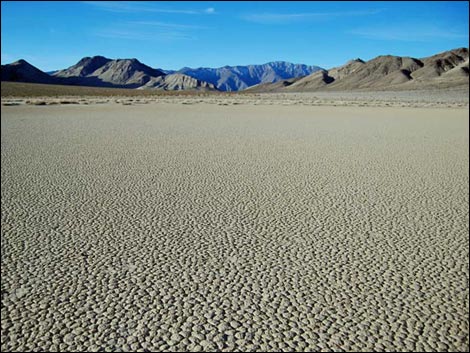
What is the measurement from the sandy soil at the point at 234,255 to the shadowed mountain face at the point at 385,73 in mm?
110006

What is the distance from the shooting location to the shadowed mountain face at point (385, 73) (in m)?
124

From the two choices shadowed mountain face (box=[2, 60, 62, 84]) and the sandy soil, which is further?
shadowed mountain face (box=[2, 60, 62, 84])

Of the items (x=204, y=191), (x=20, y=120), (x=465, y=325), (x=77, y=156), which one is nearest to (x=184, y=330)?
(x=465, y=325)

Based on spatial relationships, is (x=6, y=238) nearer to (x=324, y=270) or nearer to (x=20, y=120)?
(x=324, y=270)

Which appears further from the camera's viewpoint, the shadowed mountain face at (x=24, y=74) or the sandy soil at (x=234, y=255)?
the shadowed mountain face at (x=24, y=74)

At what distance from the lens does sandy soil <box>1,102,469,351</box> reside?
9.91 ft

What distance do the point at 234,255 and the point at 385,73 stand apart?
147224 mm

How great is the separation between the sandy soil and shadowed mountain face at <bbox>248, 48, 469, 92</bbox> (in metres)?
110

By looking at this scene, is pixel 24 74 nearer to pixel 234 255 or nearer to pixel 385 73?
pixel 385 73

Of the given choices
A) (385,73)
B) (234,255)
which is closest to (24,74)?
(385,73)

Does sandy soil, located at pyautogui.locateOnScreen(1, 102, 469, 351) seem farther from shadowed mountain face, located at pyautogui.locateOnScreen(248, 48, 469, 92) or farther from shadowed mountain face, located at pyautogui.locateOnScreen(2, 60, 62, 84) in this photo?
shadowed mountain face, located at pyautogui.locateOnScreen(2, 60, 62, 84)

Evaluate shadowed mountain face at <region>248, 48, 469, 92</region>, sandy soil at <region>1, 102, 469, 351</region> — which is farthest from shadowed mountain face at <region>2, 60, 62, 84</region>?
sandy soil at <region>1, 102, 469, 351</region>

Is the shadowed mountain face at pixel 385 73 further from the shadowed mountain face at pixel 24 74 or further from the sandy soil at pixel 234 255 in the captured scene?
the sandy soil at pixel 234 255

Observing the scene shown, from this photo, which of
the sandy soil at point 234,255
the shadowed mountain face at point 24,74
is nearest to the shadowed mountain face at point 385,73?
the shadowed mountain face at point 24,74
